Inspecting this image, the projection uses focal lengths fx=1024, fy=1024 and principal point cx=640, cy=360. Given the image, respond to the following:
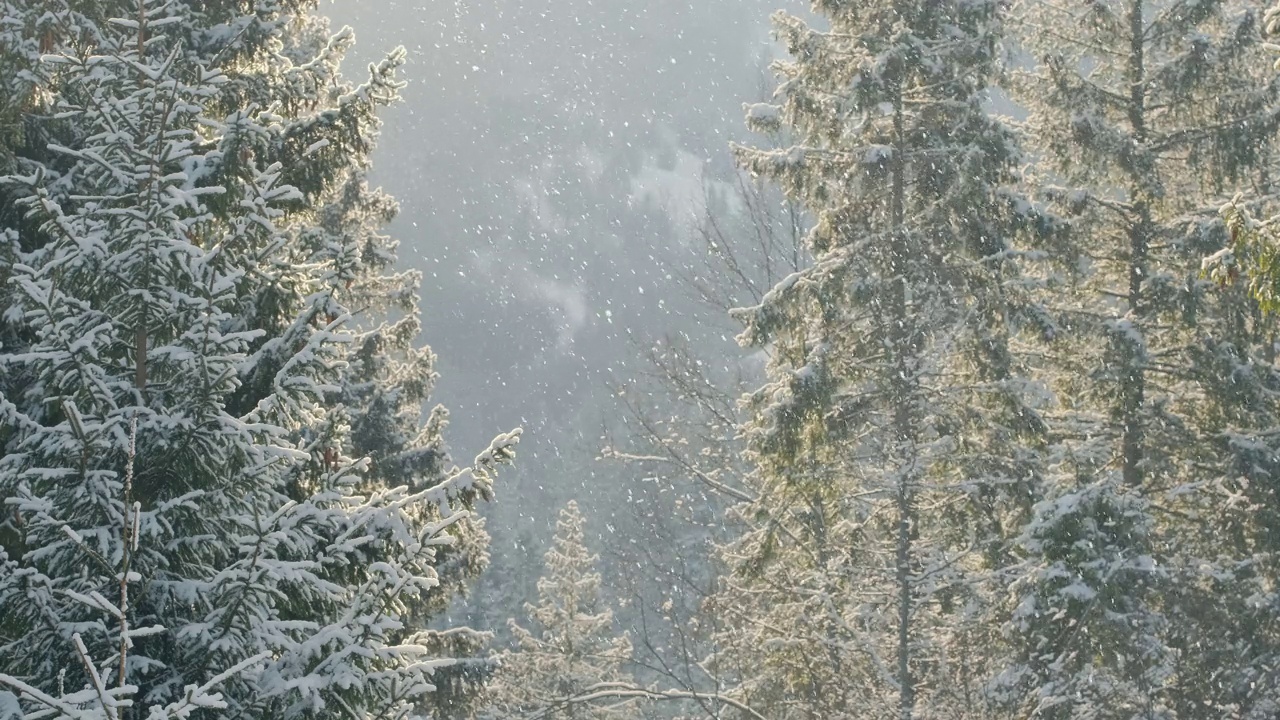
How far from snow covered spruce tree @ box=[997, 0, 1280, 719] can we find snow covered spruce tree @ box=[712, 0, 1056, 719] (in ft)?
2.64

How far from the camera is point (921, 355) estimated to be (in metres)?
9.72

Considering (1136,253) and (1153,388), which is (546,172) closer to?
(1136,253)

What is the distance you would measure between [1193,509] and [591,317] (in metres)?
135

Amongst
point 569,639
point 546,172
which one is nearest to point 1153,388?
point 569,639

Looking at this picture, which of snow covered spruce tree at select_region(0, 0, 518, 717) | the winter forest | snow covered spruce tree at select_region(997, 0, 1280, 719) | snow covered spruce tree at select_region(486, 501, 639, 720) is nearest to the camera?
snow covered spruce tree at select_region(0, 0, 518, 717)

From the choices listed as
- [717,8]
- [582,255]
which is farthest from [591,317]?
[717,8]

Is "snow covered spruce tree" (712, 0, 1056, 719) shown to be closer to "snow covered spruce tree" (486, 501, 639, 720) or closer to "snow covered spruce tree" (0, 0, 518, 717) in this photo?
"snow covered spruce tree" (0, 0, 518, 717)

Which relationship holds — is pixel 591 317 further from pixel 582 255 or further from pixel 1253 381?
pixel 1253 381

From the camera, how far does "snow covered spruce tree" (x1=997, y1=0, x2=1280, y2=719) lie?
10008 mm

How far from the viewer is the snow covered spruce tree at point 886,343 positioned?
10.1 m

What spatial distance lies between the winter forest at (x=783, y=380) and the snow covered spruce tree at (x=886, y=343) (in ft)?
0.18

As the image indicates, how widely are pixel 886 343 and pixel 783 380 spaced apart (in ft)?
3.55

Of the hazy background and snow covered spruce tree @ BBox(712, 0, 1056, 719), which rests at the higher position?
the hazy background

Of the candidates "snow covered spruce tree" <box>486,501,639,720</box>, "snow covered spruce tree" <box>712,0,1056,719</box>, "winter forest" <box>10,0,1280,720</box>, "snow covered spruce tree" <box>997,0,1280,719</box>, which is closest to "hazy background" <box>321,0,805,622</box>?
"snow covered spruce tree" <box>486,501,639,720</box>
